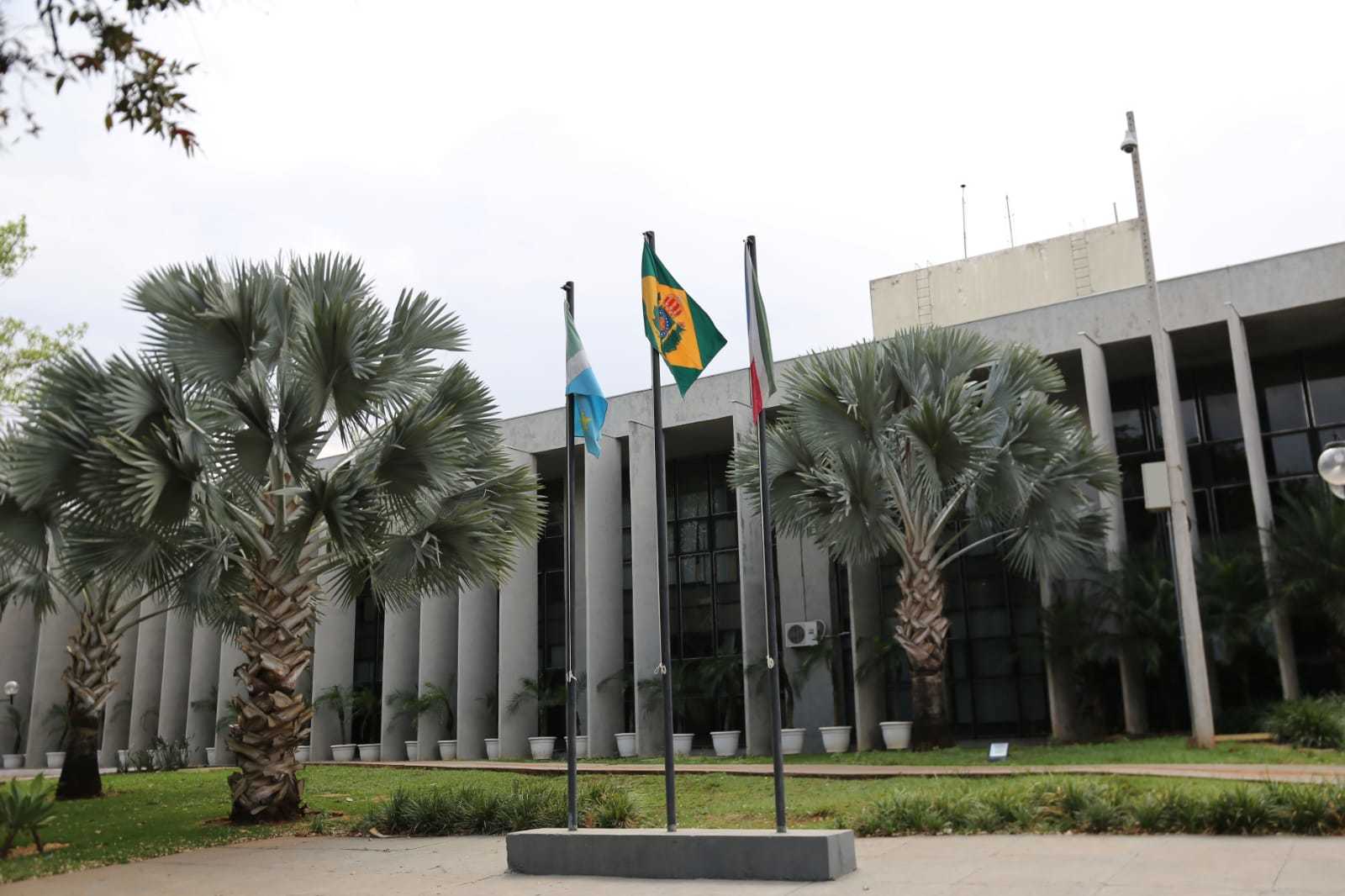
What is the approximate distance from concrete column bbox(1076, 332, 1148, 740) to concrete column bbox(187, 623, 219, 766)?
2145cm

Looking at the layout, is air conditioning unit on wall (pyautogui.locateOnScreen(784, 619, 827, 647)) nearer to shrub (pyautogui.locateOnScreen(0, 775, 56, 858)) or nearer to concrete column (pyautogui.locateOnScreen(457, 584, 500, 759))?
concrete column (pyautogui.locateOnScreen(457, 584, 500, 759))

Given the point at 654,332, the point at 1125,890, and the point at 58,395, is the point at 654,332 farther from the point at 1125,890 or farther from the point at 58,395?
the point at 58,395

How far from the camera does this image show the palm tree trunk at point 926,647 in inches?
742

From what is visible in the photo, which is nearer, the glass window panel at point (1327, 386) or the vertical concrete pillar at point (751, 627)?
the glass window panel at point (1327, 386)

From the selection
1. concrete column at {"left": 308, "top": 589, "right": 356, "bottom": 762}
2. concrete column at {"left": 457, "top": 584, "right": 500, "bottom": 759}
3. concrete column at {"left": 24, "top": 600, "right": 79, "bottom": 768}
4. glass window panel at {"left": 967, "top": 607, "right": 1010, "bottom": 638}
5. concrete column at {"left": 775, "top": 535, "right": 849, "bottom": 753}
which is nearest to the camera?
glass window panel at {"left": 967, "top": 607, "right": 1010, "bottom": 638}

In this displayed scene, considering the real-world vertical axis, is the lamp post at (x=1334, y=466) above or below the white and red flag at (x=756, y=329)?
below

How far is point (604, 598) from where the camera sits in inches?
965

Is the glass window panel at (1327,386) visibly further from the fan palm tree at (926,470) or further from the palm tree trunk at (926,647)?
the palm tree trunk at (926,647)

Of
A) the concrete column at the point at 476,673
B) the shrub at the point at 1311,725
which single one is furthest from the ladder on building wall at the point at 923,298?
the shrub at the point at 1311,725

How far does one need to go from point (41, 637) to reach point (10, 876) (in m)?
26.0

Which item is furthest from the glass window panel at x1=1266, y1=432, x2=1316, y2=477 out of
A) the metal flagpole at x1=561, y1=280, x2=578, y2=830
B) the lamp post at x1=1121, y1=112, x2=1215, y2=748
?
the metal flagpole at x1=561, y1=280, x2=578, y2=830

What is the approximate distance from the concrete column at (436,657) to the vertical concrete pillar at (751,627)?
304 inches

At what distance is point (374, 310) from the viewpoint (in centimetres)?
1423

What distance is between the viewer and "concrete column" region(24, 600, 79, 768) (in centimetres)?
3291
